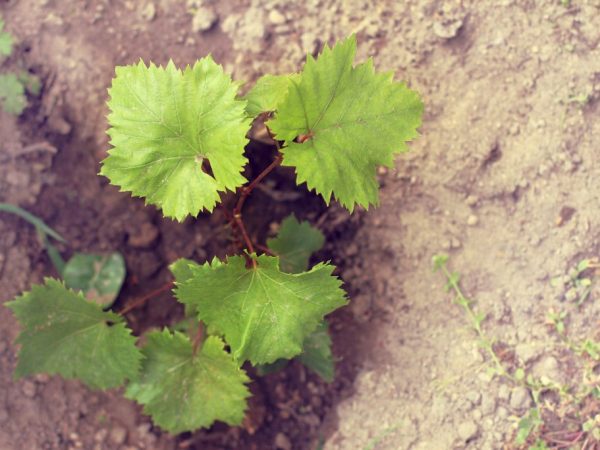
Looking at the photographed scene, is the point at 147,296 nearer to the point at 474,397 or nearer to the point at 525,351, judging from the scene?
the point at 474,397

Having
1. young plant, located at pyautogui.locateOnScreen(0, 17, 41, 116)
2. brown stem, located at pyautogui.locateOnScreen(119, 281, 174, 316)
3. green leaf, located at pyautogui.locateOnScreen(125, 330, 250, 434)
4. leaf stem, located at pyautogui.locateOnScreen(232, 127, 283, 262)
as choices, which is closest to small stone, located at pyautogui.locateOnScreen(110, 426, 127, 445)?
green leaf, located at pyautogui.locateOnScreen(125, 330, 250, 434)

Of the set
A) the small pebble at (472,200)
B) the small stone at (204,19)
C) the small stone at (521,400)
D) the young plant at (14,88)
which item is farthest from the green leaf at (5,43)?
the small stone at (521,400)

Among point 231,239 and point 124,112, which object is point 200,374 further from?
point 124,112

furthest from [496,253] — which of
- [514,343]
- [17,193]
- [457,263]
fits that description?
[17,193]

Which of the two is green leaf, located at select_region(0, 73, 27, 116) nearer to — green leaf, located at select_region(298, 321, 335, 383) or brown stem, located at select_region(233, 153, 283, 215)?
brown stem, located at select_region(233, 153, 283, 215)

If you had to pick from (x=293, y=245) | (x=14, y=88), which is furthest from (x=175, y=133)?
(x=14, y=88)

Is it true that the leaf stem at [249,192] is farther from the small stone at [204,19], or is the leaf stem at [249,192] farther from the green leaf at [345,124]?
the small stone at [204,19]

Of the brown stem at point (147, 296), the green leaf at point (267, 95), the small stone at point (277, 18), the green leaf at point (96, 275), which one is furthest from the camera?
the green leaf at point (96, 275)
